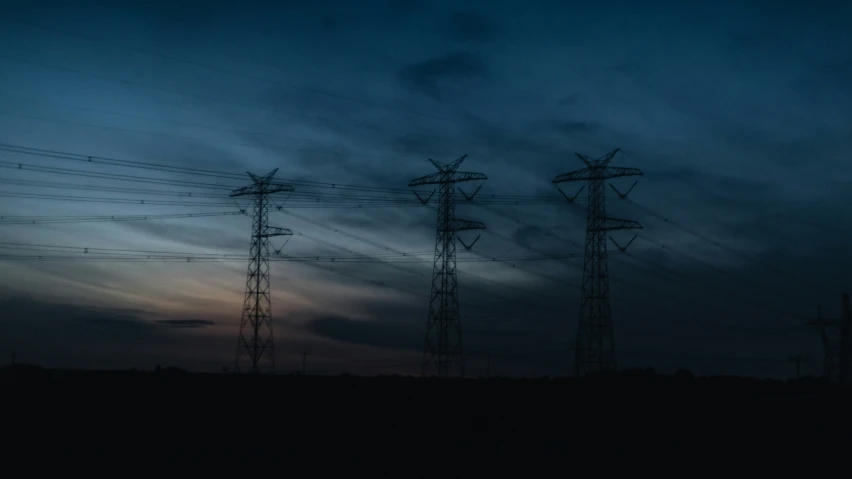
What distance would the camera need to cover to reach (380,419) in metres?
34.0

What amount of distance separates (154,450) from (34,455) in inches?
138

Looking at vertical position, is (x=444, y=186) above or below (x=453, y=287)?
above

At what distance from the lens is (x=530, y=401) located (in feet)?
133

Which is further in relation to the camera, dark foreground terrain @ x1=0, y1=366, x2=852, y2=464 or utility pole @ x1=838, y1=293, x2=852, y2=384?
utility pole @ x1=838, y1=293, x2=852, y2=384

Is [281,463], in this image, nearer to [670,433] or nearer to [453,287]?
[670,433]

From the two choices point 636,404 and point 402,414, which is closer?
point 402,414

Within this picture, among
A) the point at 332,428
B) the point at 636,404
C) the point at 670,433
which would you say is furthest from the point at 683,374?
the point at 332,428

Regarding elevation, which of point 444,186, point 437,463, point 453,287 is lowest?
point 437,463

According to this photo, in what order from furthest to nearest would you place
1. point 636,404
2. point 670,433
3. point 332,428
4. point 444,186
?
point 444,186 → point 636,404 → point 670,433 → point 332,428

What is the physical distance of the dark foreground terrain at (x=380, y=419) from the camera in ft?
93.3

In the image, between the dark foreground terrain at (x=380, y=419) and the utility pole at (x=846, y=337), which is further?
the utility pole at (x=846, y=337)

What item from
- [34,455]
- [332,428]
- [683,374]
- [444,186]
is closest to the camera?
[34,455]

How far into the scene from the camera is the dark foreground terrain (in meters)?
28.4

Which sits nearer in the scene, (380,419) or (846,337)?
(380,419)
